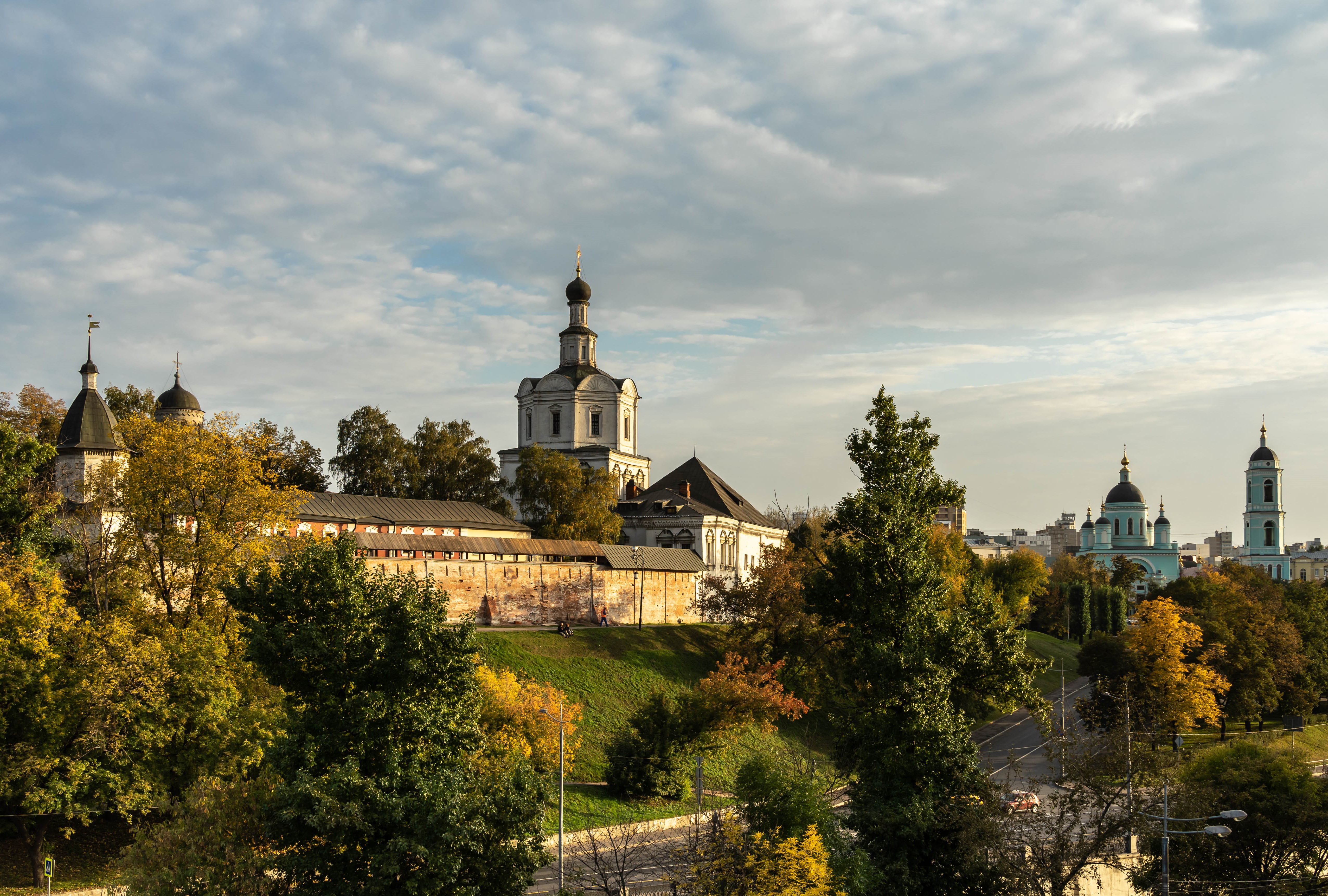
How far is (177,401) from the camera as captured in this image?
54.8 meters

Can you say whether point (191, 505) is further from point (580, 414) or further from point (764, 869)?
point (580, 414)

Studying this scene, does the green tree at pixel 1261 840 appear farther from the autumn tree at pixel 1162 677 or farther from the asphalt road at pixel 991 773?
the autumn tree at pixel 1162 677

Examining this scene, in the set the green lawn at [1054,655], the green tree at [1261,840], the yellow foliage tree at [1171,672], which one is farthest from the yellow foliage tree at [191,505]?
the green lawn at [1054,655]

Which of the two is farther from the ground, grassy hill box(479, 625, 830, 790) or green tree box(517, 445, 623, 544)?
green tree box(517, 445, 623, 544)

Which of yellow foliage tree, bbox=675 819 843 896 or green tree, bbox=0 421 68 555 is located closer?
yellow foliage tree, bbox=675 819 843 896

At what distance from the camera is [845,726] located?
25.5 m

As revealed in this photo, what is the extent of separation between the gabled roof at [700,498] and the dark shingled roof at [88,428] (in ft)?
126

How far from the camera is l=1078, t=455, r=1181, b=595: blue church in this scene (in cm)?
13425

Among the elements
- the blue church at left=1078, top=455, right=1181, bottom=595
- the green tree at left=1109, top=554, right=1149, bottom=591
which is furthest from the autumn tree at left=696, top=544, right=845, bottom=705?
the blue church at left=1078, top=455, right=1181, bottom=595

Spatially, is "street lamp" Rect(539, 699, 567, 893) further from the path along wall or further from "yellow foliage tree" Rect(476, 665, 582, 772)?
the path along wall

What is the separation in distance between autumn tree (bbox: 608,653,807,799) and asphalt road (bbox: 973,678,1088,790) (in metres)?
8.52

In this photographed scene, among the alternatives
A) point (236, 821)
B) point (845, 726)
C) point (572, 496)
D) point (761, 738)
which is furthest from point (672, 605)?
point (236, 821)

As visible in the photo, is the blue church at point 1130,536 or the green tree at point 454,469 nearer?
the green tree at point 454,469

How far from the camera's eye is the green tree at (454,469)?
6184 centimetres
